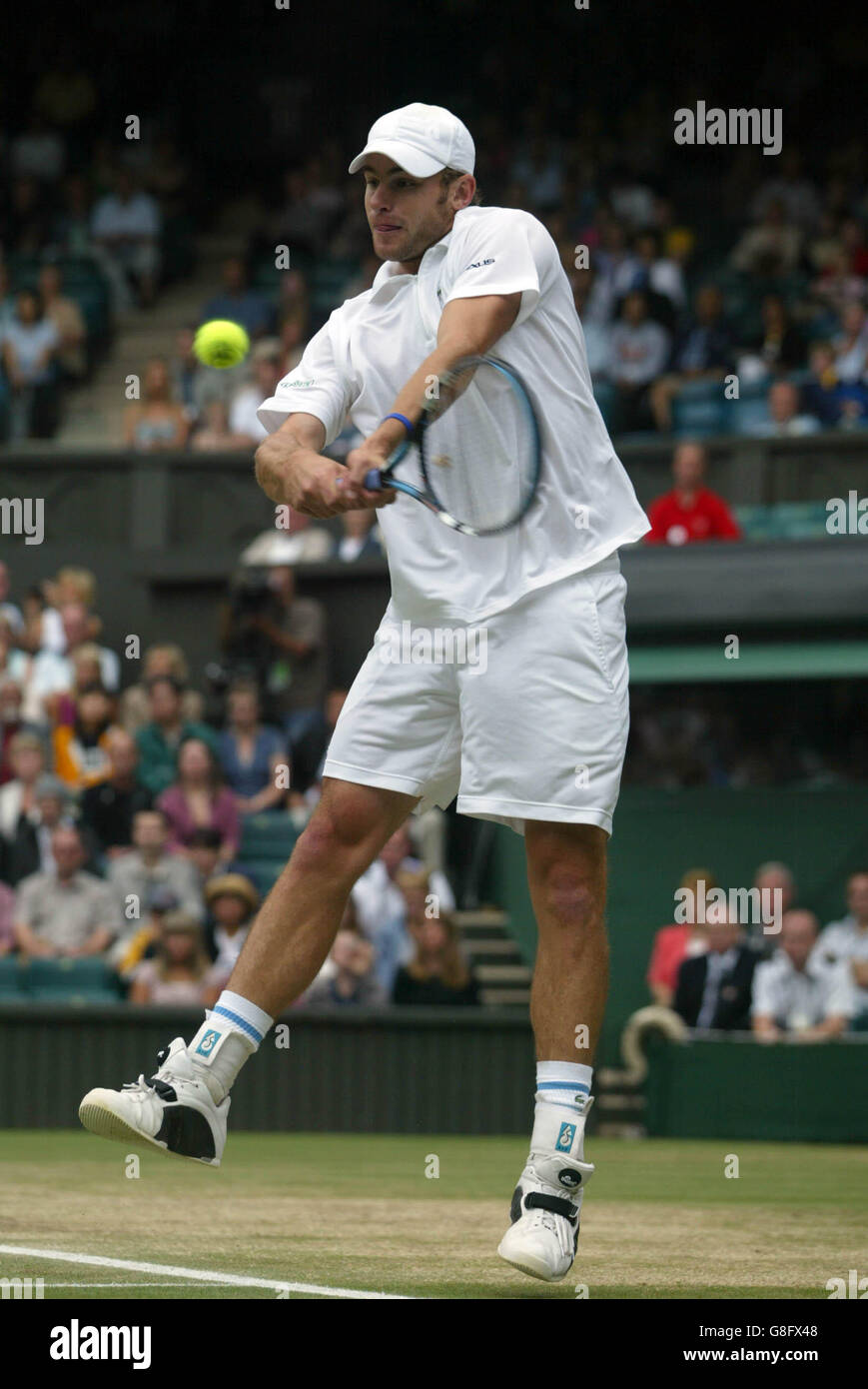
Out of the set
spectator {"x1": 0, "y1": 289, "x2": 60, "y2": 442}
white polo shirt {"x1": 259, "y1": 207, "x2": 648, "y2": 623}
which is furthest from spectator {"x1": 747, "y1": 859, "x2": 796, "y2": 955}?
spectator {"x1": 0, "y1": 289, "x2": 60, "y2": 442}

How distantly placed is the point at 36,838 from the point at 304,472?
348 inches

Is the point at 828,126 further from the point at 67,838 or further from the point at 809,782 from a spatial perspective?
the point at 67,838

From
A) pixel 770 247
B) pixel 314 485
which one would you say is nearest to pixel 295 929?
pixel 314 485

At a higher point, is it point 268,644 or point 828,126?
point 828,126

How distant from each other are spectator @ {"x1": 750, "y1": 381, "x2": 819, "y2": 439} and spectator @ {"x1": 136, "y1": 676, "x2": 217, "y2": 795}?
4326 mm

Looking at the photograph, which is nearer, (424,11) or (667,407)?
(667,407)

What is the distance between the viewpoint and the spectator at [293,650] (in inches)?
599

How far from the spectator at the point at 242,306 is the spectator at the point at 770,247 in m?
3.85

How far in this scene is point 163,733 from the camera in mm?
14359

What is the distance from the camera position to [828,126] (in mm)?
20156

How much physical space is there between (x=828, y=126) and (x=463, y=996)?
428 inches

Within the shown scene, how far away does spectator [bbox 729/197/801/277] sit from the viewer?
58.1 feet

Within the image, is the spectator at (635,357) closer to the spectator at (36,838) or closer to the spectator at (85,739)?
the spectator at (85,739)
